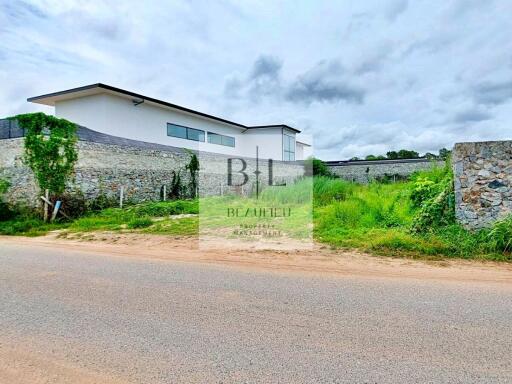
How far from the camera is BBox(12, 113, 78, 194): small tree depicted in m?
13.0

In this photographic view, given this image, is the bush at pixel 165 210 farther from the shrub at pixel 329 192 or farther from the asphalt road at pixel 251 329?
the asphalt road at pixel 251 329

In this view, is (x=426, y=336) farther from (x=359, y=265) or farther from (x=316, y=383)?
(x=359, y=265)

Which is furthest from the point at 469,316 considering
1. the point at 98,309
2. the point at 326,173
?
the point at 326,173

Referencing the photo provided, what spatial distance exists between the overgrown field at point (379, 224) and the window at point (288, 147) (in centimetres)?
1884

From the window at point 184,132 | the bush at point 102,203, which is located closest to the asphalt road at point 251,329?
the bush at point 102,203

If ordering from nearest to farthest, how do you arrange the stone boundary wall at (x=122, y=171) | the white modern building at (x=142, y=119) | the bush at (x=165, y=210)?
the bush at (x=165, y=210), the stone boundary wall at (x=122, y=171), the white modern building at (x=142, y=119)

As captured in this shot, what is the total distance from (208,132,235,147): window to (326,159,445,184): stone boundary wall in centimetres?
1006

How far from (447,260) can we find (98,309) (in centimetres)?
583

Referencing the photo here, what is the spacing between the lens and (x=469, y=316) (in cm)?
368

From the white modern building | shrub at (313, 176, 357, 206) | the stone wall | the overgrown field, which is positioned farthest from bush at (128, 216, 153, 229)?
the white modern building

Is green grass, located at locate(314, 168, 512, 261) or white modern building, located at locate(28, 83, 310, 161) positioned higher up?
white modern building, located at locate(28, 83, 310, 161)

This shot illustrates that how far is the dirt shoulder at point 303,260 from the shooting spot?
5.51 metres

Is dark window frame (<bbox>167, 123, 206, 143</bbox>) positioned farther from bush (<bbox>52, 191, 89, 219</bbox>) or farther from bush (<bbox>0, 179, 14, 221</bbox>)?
bush (<bbox>0, 179, 14, 221</bbox>)

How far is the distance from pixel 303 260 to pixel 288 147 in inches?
1108
